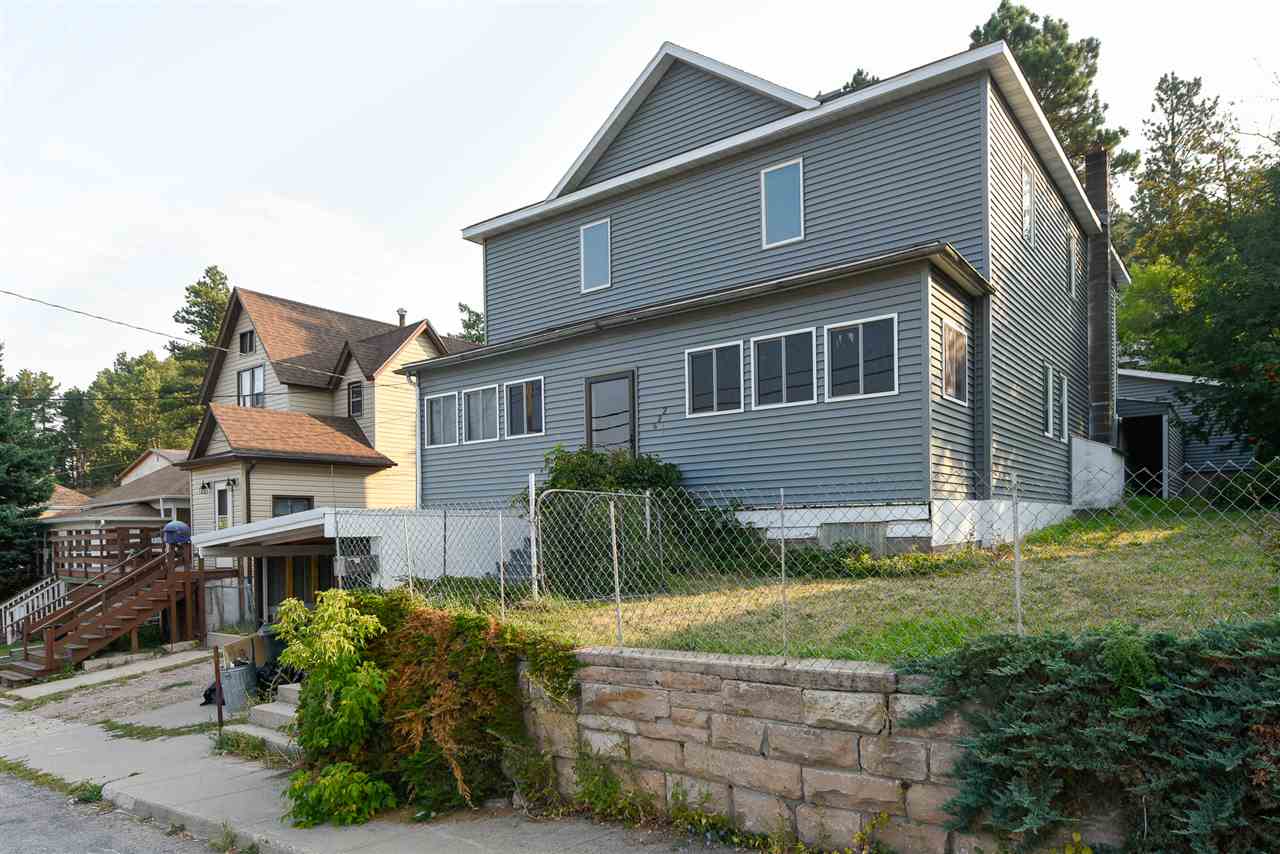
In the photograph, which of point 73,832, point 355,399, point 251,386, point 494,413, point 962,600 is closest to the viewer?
point 73,832

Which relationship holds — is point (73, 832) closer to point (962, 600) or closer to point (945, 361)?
point (962, 600)

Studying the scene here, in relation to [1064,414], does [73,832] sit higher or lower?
lower

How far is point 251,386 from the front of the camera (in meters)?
28.8

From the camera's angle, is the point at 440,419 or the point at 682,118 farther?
the point at 440,419

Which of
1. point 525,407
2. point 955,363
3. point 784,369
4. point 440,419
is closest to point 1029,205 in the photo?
point 955,363

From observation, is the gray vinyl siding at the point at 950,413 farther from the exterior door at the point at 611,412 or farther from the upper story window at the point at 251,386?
the upper story window at the point at 251,386

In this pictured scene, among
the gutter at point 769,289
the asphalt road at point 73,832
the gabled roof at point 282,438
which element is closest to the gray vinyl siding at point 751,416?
the gutter at point 769,289

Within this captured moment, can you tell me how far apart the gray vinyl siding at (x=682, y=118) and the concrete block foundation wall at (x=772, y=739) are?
1226 centimetres

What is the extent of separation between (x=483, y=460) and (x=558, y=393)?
7.99 ft

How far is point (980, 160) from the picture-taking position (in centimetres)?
1278

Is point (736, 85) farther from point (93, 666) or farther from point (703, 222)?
point (93, 666)

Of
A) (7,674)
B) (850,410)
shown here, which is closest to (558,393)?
(850,410)

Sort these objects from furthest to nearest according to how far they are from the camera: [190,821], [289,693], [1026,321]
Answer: [1026,321], [289,693], [190,821]

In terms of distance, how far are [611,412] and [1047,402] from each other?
8463 millimetres
